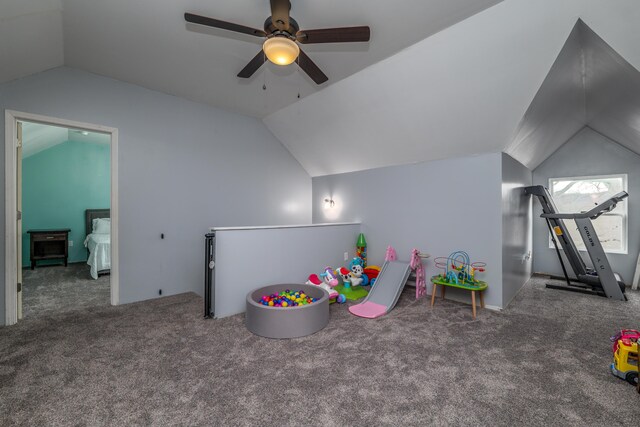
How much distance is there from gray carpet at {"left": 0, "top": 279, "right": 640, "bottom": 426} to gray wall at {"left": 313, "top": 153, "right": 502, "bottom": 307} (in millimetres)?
970

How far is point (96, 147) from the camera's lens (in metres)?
6.41

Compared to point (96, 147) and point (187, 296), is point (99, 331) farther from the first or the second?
point (96, 147)

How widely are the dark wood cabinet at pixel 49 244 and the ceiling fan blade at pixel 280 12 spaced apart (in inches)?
262

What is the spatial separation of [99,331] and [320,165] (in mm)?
4163

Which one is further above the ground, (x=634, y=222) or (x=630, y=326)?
(x=634, y=222)

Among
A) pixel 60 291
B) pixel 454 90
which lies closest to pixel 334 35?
pixel 454 90

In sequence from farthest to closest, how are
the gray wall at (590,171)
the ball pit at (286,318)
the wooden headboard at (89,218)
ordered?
the wooden headboard at (89,218)
the gray wall at (590,171)
the ball pit at (286,318)

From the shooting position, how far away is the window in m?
4.47

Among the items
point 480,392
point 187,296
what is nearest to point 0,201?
point 187,296

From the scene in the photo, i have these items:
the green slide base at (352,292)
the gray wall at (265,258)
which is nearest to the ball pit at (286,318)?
the gray wall at (265,258)

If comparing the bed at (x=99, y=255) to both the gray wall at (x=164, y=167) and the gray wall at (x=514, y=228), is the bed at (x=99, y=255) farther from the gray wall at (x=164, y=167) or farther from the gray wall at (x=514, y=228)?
the gray wall at (x=514, y=228)

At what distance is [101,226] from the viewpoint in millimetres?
5781

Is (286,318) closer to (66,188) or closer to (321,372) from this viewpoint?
(321,372)

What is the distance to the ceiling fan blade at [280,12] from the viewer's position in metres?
1.76
